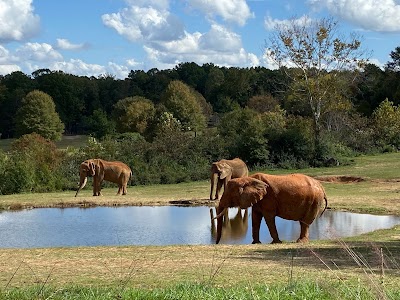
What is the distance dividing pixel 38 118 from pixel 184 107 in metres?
16.6

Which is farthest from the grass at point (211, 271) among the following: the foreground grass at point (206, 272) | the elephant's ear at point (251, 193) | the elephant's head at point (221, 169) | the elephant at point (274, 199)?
the elephant's head at point (221, 169)

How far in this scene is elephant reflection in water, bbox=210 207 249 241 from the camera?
65.9 feet

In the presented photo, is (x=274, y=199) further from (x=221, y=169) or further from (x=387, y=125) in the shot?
(x=387, y=125)

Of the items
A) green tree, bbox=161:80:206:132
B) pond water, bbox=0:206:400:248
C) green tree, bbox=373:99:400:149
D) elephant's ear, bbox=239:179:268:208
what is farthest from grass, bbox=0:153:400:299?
green tree, bbox=161:80:206:132

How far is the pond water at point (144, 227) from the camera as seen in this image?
19.1 meters

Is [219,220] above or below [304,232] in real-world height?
above

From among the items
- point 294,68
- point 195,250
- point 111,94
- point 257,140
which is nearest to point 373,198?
point 195,250

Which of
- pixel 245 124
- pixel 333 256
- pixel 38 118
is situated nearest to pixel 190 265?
pixel 333 256

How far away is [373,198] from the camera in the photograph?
26719mm

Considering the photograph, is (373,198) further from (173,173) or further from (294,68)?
(294,68)

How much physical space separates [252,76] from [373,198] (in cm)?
7095

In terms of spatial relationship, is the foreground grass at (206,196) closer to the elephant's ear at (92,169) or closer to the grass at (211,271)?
the elephant's ear at (92,169)

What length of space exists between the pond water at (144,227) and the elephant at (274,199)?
0.86m

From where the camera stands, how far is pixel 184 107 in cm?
7481
